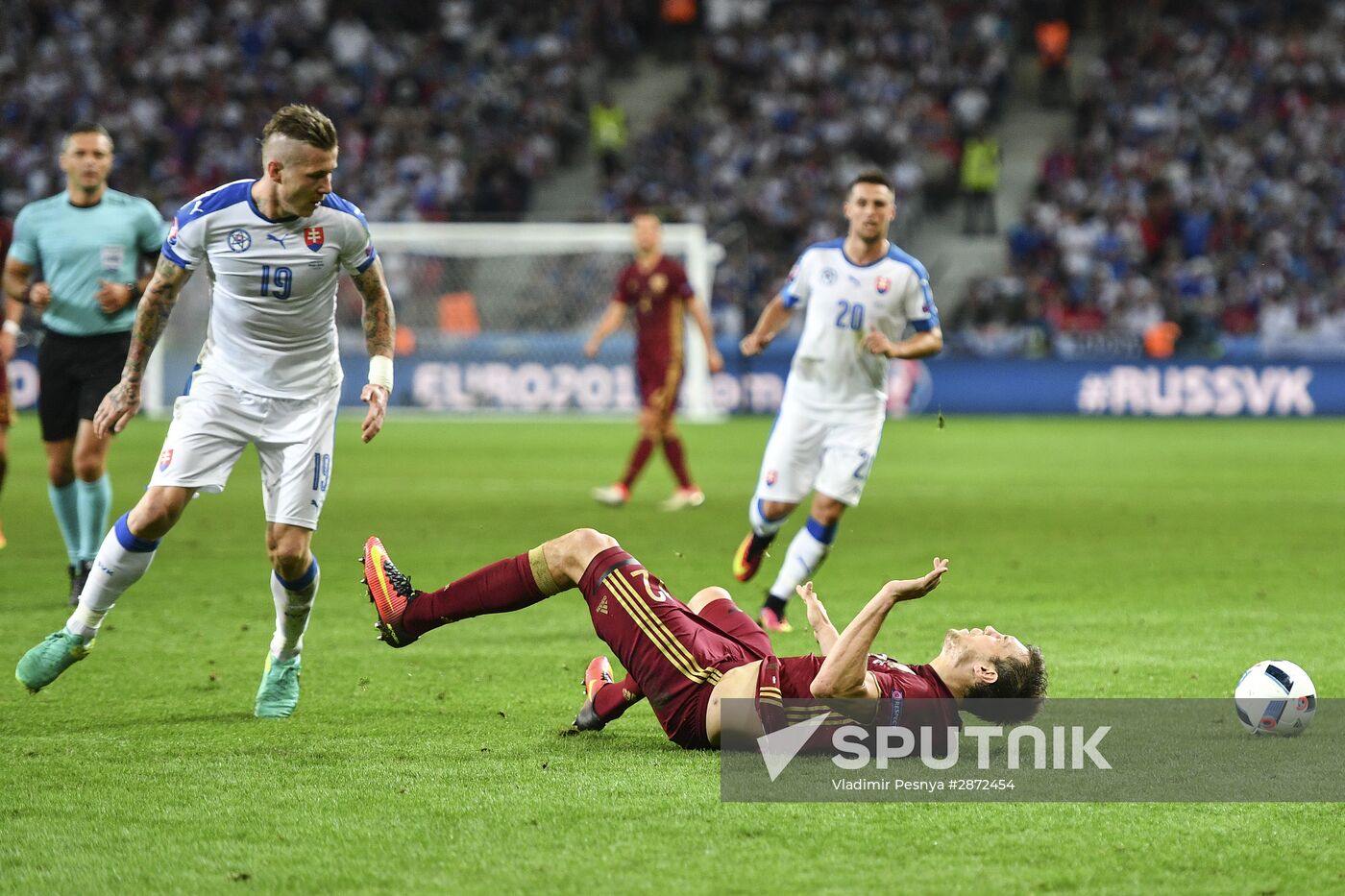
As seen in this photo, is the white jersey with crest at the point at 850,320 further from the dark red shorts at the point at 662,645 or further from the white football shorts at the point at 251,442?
the dark red shorts at the point at 662,645

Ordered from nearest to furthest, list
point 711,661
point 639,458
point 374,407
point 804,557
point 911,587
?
point 911,587 → point 711,661 → point 374,407 → point 804,557 → point 639,458

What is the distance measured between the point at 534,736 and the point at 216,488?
1487mm

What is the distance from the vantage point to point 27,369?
25641 mm

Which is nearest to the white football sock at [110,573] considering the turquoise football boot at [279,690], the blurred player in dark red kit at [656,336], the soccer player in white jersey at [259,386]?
the soccer player in white jersey at [259,386]

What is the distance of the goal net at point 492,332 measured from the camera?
1060 inches

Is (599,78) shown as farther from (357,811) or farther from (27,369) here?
(357,811)

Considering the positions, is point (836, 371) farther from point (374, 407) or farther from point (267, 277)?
point (267, 277)

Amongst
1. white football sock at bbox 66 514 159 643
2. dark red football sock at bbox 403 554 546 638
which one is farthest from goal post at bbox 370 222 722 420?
dark red football sock at bbox 403 554 546 638

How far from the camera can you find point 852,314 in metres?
9.01

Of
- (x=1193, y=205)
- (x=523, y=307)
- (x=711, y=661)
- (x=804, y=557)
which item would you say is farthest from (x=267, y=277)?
(x=1193, y=205)

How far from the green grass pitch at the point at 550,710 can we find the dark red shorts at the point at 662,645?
0.55 feet

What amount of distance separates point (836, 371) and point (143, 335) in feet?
12.9

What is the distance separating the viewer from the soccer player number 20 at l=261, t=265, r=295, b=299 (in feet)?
20.5

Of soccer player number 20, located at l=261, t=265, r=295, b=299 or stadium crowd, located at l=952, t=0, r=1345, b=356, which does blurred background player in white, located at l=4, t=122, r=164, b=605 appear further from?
stadium crowd, located at l=952, t=0, r=1345, b=356
